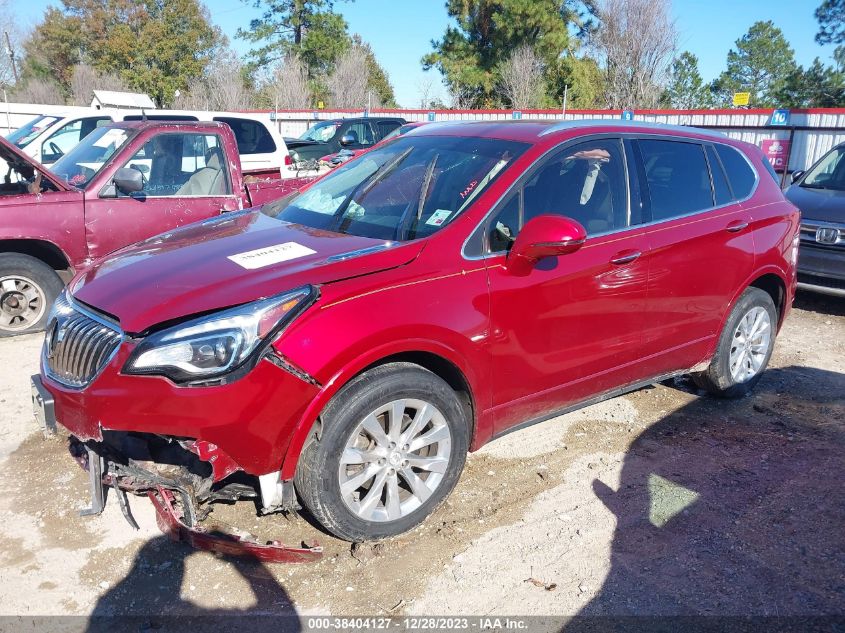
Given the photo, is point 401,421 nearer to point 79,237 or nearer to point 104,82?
point 79,237

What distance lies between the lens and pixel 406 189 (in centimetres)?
393

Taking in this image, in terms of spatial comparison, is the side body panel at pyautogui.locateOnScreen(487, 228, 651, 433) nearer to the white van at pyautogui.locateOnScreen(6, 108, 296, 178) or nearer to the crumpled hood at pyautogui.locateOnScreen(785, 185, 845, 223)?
the crumpled hood at pyautogui.locateOnScreen(785, 185, 845, 223)

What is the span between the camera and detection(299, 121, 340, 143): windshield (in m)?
17.9

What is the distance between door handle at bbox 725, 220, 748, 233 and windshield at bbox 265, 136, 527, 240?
5.51 feet

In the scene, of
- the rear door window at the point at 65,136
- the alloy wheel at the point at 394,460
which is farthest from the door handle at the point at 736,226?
the rear door window at the point at 65,136

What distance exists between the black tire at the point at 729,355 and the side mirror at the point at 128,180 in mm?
4645

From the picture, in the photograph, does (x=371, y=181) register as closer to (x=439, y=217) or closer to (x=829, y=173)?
(x=439, y=217)

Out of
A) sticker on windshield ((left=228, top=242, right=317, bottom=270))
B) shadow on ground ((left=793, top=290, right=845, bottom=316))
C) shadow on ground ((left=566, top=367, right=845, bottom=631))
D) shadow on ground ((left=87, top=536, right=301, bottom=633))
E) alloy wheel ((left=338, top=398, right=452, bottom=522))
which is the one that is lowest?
shadow on ground ((left=793, top=290, right=845, bottom=316))

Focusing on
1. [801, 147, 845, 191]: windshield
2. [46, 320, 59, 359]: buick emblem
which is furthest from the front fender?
[801, 147, 845, 191]: windshield

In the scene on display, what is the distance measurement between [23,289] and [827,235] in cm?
789

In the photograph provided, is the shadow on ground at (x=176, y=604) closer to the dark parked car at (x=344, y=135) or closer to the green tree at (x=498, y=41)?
the dark parked car at (x=344, y=135)

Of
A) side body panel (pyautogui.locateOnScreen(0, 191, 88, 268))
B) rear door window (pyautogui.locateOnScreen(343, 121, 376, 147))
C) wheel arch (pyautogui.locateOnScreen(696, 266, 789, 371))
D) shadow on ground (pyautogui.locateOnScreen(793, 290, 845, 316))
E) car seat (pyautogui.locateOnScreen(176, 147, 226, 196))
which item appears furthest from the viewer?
rear door window (pyautogui.locateOnScreen(343, 121, 376, 147))

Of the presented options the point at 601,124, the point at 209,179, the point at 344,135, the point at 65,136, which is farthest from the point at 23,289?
the point at 344,135

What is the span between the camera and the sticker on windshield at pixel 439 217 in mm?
3598
